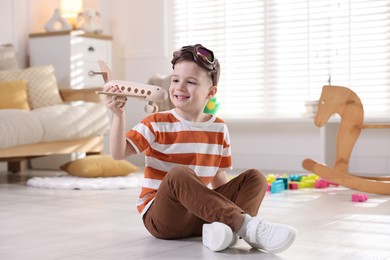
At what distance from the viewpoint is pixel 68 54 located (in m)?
4.77

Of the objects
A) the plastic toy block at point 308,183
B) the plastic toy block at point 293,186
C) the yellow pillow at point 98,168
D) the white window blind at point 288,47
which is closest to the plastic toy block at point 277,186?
the plastic toy block at point 293,186

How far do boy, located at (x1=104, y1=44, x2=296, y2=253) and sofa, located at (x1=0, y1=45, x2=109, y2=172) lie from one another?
1.80 meters

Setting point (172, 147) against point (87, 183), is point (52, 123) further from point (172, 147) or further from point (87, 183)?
point (172, 147)

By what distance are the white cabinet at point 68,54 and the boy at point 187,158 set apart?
2.98m

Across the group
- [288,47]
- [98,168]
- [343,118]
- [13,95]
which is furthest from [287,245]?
[288,47]

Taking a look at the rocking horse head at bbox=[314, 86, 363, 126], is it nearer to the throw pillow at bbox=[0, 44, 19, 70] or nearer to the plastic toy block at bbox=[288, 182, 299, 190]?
the plastic toy block at bbox=[288, 182, 299, 190]

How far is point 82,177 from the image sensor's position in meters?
3.92

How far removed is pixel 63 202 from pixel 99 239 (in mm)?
1022

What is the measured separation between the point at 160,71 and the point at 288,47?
109 cm

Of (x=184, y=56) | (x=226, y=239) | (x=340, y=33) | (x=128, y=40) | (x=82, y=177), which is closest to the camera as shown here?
(x=226, y=239)

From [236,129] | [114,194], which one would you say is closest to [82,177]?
[114,194]


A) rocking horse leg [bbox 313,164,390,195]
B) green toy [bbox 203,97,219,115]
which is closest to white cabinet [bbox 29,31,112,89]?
green toy [bbox 203,97,219,115]

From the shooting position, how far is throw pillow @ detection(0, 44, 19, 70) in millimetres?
4371

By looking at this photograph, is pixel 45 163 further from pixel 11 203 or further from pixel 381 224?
pixel 381 224
